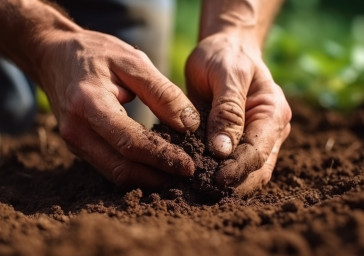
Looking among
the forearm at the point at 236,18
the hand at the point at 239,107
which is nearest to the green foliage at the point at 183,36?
the forearm at the point at 236,18

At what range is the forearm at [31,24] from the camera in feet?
6.88

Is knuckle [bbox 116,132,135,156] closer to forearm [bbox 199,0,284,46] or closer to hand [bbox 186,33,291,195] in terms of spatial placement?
hand [bbox 186,33,291,195]

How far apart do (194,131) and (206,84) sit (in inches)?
14.1

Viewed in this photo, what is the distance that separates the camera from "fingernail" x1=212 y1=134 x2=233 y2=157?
68.8 inches

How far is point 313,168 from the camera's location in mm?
2119

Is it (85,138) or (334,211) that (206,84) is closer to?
(85,138)

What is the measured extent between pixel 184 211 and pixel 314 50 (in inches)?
122

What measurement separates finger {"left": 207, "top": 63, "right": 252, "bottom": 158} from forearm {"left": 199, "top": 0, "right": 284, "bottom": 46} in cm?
39

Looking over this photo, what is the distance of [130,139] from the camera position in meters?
1.70

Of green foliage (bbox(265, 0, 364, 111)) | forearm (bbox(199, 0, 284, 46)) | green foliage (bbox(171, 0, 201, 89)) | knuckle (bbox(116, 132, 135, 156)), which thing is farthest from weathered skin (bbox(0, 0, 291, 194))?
green foliage (bbox(171, 0, 201, 89))

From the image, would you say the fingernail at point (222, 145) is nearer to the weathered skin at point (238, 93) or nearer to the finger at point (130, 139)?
the weathered skin at point (238, 93)

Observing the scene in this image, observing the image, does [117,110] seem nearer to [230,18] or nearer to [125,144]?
[125,144]

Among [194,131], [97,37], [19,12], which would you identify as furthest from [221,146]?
[19,12]

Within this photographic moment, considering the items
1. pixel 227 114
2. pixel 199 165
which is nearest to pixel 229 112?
pixel 227 114
